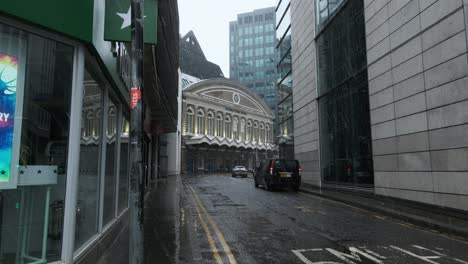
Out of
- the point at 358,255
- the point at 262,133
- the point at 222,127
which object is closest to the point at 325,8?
the point at 358,255

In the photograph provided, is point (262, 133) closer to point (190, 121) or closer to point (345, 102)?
point (190, 121)

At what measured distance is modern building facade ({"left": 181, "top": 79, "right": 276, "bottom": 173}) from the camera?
199ft

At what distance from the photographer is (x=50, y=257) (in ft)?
15.8

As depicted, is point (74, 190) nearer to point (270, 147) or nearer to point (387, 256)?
point (387, 256)

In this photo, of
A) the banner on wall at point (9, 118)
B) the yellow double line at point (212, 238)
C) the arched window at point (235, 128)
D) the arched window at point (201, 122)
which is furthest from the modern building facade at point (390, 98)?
the arched window at point (235, 128)

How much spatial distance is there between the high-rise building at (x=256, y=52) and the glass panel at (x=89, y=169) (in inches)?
4689

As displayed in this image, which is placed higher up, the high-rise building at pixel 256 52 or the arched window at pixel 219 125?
the high-rise building at pixel 256 52

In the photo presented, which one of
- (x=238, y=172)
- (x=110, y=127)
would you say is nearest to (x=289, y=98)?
(x=238, y=172)

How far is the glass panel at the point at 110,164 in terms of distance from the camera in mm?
7766

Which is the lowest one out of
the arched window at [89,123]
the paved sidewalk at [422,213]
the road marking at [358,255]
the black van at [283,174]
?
the road marking at [358,255]

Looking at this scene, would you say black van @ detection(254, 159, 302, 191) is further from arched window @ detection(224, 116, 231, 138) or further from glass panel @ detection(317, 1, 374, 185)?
arched window @ detection(224, 116, 231, 138)

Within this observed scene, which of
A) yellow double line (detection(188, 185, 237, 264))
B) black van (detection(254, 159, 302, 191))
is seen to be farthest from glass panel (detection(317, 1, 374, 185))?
yellow double line (detection(188, 185, 237, 264))

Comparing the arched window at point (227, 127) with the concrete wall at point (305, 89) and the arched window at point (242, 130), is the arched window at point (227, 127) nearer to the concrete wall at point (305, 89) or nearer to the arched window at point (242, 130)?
the arched window at point (242, 130)

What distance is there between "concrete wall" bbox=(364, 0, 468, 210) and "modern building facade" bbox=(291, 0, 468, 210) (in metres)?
0.03
